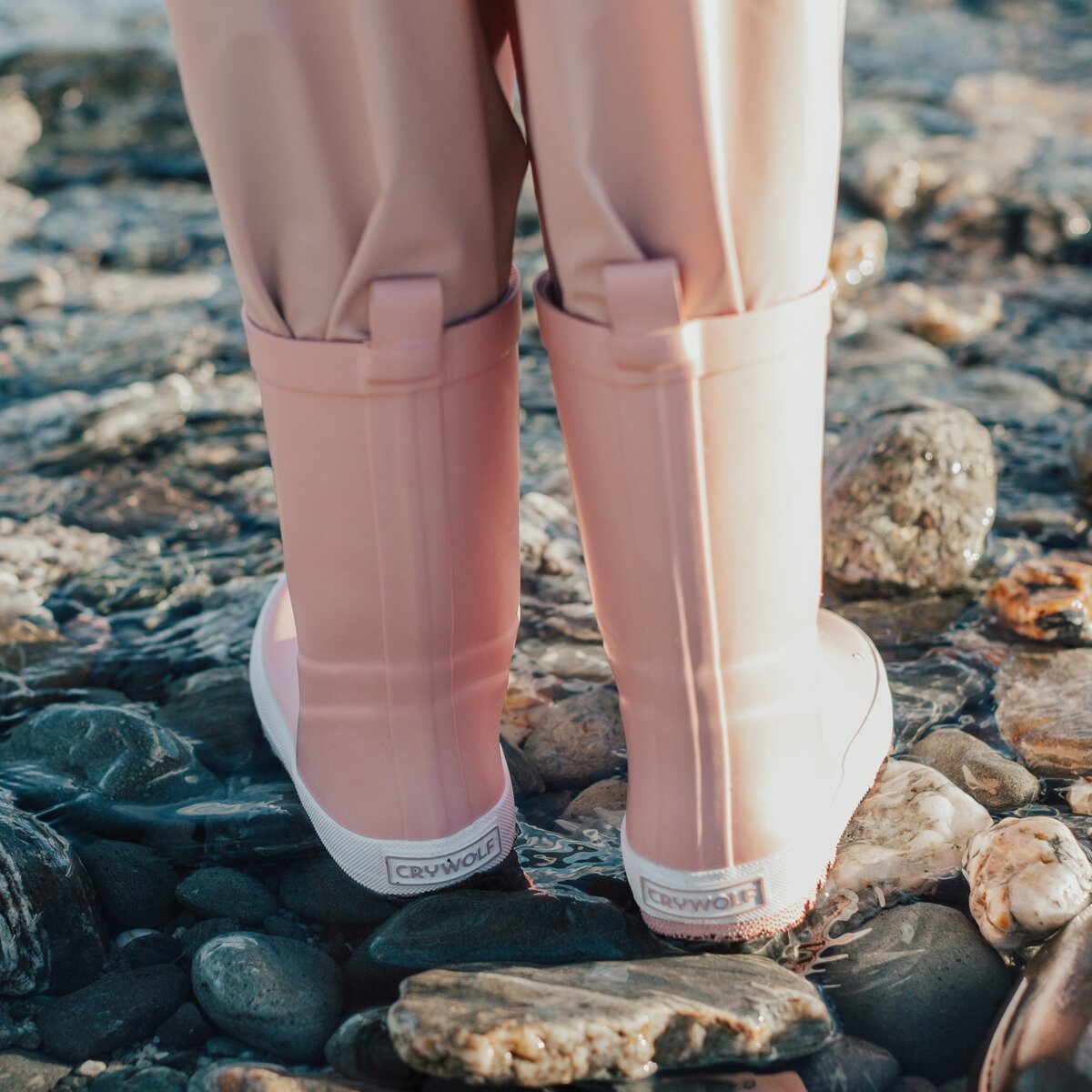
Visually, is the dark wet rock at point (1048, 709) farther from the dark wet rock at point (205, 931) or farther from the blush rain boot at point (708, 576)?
the dark wet rock at point (205, 931)

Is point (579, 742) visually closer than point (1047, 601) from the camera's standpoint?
Yes

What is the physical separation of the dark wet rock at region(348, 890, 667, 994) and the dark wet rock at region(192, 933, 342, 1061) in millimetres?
41

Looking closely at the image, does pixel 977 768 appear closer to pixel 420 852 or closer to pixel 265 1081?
pixel 420 852

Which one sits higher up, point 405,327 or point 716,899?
point 405,327

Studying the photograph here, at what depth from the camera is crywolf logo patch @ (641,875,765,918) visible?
1208 millimetres

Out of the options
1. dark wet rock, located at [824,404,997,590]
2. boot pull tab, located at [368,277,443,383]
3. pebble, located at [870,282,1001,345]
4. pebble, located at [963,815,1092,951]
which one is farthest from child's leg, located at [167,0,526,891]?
pebble, located at [870,282,1001,345]

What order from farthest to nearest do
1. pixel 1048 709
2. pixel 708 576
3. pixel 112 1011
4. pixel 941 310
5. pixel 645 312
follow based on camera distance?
pixel 941 310 → pixel 1048 709 → pixel 112 1011 → pixel 708 576 → pixel 645 312

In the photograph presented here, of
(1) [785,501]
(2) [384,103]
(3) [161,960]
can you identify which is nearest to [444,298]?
(2) [384,103]

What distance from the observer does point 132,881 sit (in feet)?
4.49

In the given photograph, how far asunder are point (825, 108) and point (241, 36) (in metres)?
0.45

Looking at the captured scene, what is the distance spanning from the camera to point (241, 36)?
3.26 feet

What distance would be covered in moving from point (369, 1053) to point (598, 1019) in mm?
207

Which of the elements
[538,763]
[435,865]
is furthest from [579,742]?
[435,865]

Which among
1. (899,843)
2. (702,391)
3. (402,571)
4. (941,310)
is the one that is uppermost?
(702,391)
